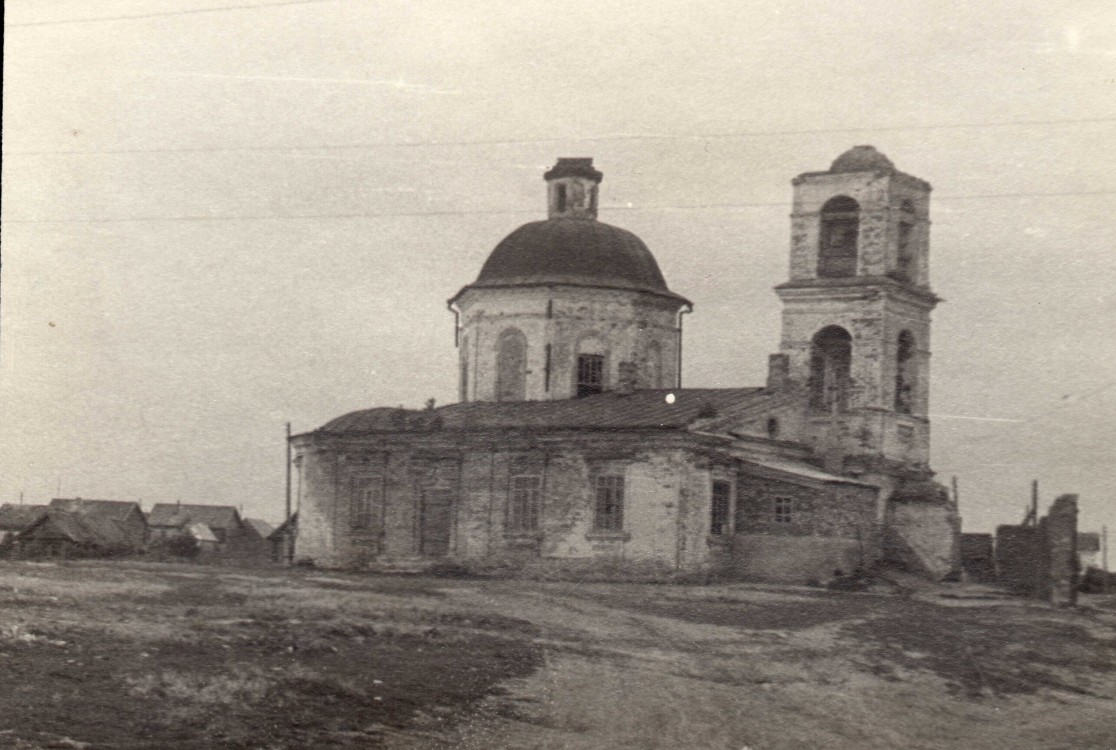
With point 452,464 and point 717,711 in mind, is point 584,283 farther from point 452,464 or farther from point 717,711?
point 717,711

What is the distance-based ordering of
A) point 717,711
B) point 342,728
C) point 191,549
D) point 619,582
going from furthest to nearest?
point 191,549
point 619,582
point 717,711
point 342,728

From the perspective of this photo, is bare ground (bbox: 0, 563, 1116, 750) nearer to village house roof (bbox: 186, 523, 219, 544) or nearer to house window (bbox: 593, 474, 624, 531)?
house window (bbox: 593, 474, 624, 531)

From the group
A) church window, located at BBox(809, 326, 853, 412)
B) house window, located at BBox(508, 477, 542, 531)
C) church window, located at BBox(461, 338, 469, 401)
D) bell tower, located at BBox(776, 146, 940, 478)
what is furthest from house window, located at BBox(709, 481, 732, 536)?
church window, located at BBox(461, 338, 469, 401)

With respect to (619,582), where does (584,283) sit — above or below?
above

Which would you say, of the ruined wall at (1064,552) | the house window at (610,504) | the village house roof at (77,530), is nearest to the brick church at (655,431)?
the house window at (610,504)

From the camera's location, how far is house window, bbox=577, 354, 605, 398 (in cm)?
→ 4009

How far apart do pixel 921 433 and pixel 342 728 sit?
2485 centimetres

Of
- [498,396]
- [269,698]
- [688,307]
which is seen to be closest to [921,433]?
[688,307]

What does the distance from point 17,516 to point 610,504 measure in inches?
1426

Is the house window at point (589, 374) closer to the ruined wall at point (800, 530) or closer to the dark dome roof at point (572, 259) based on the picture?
the dark dome roof at point (572, 259)

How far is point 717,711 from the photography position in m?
18.2

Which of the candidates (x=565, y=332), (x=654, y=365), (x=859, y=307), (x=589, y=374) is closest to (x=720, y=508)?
(x=859, y=307)

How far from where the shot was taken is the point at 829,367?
124ft

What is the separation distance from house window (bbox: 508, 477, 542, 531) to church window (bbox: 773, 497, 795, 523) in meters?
4.79
